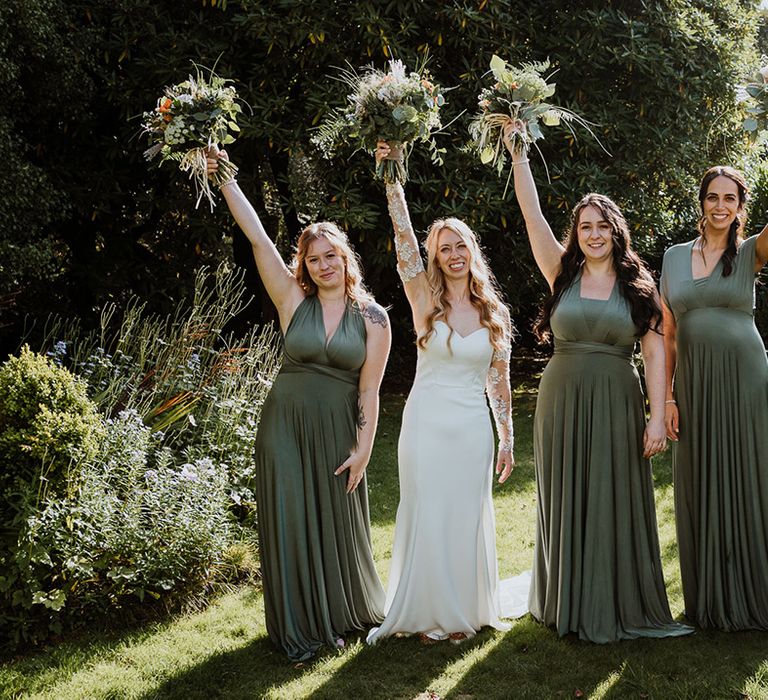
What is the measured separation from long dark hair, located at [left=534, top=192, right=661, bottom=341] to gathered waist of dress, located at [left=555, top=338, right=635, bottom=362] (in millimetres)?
132

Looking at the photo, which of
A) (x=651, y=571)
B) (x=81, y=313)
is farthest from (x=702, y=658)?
(x=81, y=313)

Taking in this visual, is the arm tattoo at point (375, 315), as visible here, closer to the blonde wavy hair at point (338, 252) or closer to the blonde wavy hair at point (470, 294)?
the blonde wavy hair at point (338, 252)

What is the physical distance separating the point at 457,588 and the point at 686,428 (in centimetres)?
161

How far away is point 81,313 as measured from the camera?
11.2m

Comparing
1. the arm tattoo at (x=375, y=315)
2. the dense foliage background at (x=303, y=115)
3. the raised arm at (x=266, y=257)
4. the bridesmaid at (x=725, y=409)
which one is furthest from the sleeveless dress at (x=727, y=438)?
the dense foliage background at (x=303, y=115)

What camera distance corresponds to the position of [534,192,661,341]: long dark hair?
185 inches

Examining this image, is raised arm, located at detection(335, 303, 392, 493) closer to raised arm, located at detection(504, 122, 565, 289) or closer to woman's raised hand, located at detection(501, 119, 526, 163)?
raised arm, located at detection(504, 122, 565, 289)

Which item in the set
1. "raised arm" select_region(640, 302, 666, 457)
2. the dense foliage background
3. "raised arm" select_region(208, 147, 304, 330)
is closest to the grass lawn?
"raised arm" select_region(640, 302, 666, 457)

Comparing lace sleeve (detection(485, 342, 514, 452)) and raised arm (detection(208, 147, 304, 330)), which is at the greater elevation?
raised arm (detection(208, 147, 304, 330))

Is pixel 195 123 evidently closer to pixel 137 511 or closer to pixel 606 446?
pixel 137 511

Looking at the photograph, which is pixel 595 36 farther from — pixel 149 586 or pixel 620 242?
pixel 149 586

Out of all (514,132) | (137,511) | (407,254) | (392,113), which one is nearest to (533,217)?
(514,132)

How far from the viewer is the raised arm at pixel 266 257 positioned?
15.4ft

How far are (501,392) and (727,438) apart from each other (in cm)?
129
